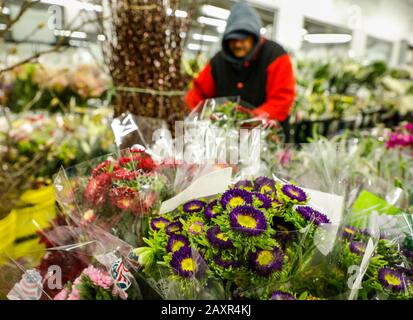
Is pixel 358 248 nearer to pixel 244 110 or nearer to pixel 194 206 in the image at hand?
pixel 194 206

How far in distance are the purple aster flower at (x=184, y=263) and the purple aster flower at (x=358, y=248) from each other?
0.30 m

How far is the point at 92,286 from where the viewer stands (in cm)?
58

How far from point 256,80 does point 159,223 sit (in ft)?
6.13

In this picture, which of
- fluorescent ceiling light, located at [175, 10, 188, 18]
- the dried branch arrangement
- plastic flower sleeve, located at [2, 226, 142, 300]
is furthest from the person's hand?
plastic flower sleeve, located at [2, 226, 142, 300]

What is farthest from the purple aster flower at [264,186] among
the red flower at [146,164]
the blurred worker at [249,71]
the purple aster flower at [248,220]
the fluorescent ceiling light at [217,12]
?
the fluorescent ceiling light at [217,12]

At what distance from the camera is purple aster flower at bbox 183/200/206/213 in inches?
25.8

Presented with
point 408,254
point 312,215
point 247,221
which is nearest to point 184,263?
point 247,221

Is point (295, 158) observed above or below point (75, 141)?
above

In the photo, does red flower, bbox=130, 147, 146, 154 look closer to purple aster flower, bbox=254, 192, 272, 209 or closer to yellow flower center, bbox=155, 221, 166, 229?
yellow flower center, bbox=155, 221, 166, 229

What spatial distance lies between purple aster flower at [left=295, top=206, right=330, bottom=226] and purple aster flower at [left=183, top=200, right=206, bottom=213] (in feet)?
0.59

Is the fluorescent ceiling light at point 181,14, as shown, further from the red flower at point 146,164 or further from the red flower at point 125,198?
the red flower at point 125,198

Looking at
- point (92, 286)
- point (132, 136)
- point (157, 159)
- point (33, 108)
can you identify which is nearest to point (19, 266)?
point (92, 286)
